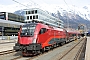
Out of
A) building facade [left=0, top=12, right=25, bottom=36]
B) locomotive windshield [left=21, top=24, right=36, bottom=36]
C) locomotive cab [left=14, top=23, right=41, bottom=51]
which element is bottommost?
locomotive cab [left=14, top=23, right=41, bottom=51]

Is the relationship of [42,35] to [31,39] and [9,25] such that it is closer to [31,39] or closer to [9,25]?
[31,39]

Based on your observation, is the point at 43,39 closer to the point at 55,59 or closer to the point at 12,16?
the point at 55,59

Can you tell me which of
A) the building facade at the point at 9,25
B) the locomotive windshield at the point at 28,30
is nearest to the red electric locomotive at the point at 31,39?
the locomotive windshield at the point at 28,30

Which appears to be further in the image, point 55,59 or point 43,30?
point 43,30

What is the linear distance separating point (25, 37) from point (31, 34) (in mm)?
669

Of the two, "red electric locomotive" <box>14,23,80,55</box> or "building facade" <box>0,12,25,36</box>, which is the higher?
"building facade" <box>0,12,25,36</box>

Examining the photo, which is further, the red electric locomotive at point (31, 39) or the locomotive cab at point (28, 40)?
the red electric locomotive at point (31, 39)

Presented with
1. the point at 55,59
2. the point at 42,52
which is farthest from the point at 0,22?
the point at 55,59

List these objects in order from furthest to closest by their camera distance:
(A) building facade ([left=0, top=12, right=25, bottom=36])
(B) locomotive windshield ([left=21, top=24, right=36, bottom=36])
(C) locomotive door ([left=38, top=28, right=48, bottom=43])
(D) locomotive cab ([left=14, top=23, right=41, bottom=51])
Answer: (A) building facade ([left=0, top=12, right=25, bottom=36])
(C) locomotive door ([left=38, top=28, right=48, bottom=43])
(B) locomotive windshield ([left=21, top=24, right=36, bottom=36])
(D) locomotive cab ([left=14, top=23, right=41, bottom=51])

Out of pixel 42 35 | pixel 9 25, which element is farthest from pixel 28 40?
pixel 9 25

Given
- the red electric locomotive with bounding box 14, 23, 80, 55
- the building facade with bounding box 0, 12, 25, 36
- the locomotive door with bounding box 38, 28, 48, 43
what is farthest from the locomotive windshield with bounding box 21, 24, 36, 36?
the building facade with bounding box 0, 12, 25, 36

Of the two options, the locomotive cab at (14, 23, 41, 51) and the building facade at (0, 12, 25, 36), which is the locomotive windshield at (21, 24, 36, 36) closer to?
the locomotive cab at (14, 23, 41, 51)

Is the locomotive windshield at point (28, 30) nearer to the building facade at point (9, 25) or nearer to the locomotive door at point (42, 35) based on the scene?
the locomotive door at point (42, 35)

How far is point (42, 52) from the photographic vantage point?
21.3 m
